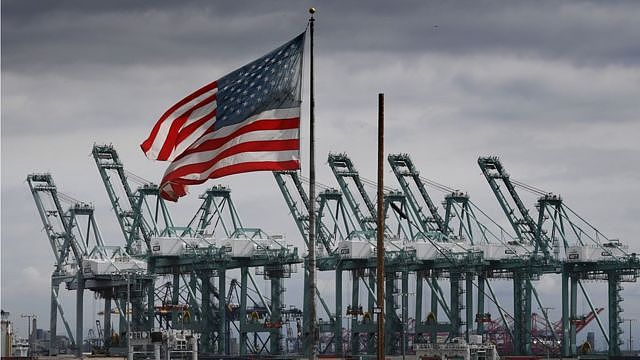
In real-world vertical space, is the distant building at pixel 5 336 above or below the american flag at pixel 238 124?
below

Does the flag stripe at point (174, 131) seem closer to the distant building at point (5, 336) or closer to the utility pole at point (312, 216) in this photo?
the utility pole at point (312, 216)

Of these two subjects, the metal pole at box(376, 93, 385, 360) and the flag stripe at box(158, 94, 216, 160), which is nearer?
the metal pole at box(376, 93, 385, 360)

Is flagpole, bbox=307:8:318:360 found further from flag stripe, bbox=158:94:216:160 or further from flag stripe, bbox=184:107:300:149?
flag stripe, bbox=158:94:216:160

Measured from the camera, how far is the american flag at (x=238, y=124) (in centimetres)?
3591

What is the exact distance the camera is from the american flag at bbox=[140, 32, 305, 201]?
35906mm

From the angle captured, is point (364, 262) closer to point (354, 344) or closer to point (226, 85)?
point (354, 344)

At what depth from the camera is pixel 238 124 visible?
119ft

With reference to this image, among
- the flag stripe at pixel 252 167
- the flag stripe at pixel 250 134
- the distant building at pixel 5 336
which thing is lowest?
the distant building at pixel 5 336

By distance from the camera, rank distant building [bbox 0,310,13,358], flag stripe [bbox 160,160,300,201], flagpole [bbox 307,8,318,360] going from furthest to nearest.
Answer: distant building [bbox 0,310,13,358], flag stripe [bbox 160,160,300,201], flagpole [bbox 307,8,318,360]

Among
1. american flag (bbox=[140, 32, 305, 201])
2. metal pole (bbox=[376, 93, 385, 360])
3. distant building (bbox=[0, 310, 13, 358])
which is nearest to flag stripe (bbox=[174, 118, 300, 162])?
american flag (bbox=[140, 32, 305, 201])

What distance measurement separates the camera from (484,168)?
132 meters

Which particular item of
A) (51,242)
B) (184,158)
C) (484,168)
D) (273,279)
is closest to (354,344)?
(273,279)

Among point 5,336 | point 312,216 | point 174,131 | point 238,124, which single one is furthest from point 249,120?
point 5,336

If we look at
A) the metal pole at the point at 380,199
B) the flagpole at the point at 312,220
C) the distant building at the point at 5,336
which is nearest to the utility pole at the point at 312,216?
the flagpole at the point at 312,220
